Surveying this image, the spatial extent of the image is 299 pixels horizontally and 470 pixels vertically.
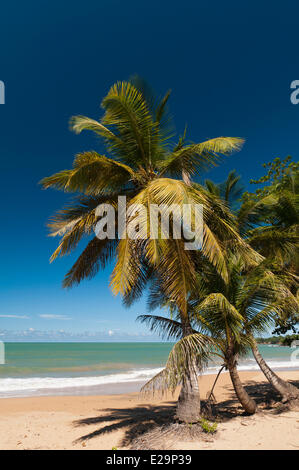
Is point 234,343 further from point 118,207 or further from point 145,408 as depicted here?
point 145,408

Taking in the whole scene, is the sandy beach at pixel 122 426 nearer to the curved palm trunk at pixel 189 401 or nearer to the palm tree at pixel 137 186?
the curved palm trunk at pixel 189 401

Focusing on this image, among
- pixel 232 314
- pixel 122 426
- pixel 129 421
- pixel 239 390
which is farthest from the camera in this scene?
pixel 129 421

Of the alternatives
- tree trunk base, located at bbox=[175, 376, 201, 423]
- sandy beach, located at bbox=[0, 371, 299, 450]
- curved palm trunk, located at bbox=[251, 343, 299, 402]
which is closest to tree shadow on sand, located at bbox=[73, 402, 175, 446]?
sandy beach, located at bbox=[0, 371, 299, 450]

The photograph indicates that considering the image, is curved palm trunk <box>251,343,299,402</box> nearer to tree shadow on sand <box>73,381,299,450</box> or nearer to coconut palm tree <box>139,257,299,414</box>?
tree shadow on sand <box>73,381,299,450</box>

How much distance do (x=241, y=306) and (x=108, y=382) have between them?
47.3 ft

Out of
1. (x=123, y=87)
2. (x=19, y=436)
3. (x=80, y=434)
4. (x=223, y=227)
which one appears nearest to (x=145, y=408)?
(x=80, y=434)

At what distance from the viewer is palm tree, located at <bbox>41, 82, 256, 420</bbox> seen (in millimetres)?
5863

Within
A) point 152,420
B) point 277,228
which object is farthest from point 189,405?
point 277,228

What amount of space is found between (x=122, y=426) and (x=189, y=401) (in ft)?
7.69

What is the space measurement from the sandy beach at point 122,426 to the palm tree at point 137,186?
1401 mm

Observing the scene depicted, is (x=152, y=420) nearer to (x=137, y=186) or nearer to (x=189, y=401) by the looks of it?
(x=189, y=401)

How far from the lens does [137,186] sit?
717cm

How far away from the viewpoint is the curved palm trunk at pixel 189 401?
606 centimetres

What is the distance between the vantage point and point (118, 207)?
6.95 meters
